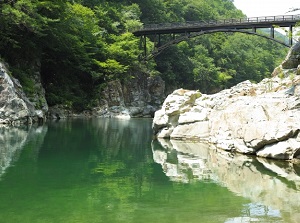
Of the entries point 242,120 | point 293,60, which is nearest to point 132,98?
point 293,60

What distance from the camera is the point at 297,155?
1156 cm

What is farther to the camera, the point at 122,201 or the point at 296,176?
the point at 296,176

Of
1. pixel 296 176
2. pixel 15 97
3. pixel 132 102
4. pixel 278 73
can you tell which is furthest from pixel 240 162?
pixel 132 102

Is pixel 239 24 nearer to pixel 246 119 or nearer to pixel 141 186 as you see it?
pixel 246 119

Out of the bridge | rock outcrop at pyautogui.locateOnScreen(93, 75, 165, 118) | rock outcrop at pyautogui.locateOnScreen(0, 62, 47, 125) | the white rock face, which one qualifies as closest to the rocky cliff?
the white rock face

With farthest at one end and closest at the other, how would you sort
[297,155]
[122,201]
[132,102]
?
[132,102], [297,155], [122,201]

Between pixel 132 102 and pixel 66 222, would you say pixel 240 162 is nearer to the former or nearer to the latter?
pixel 66 222

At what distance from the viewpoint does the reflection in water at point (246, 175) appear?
6.61 meters

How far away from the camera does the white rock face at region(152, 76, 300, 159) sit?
12.0 m

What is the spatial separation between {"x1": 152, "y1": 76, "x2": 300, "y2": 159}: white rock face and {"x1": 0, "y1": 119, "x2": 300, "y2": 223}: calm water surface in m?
0.62

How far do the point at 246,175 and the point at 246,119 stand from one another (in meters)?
3.89

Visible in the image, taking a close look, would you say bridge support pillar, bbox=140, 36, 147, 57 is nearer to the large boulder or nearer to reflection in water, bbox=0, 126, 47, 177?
the large boulder

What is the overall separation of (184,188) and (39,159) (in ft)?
16.9

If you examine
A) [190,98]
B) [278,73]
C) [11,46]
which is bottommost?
[190,98]
